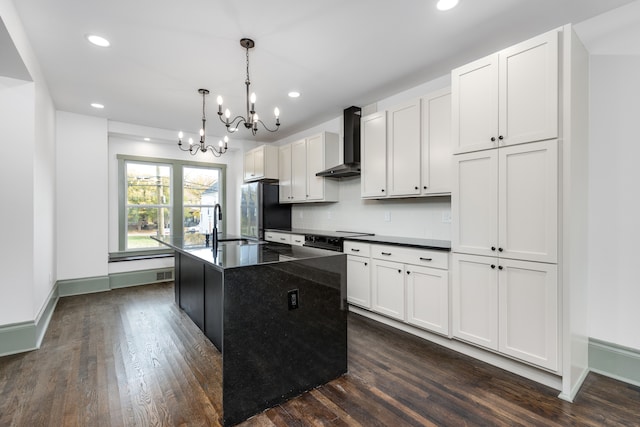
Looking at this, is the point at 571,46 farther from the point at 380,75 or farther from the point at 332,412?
the point at 332,412

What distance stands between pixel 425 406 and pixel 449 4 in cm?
272

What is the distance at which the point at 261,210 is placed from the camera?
5.42 m

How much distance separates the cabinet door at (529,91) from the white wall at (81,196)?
5423mm

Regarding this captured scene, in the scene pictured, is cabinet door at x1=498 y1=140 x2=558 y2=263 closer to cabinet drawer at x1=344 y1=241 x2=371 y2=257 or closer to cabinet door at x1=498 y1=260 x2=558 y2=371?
cabinet door at x1=498 y1=260 x2=558 y2=371

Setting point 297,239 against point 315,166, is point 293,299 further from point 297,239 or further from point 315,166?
point 315,166

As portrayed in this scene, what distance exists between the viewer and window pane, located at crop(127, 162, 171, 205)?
541cm

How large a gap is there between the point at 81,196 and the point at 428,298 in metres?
5.09

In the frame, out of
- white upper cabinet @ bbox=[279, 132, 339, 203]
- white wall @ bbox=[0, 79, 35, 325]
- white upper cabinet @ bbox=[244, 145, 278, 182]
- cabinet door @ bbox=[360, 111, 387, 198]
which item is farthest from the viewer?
white upper cabinet @ bbox=[244, 145, 278, 182]

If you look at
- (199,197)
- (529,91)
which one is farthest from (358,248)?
(199,197)

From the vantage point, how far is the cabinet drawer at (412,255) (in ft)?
8.89

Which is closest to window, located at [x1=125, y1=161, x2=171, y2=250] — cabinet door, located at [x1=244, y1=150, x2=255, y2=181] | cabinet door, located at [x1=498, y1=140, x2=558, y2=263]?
cabinet door, located at [x1=244, y1=150, x2=255, y2=181]

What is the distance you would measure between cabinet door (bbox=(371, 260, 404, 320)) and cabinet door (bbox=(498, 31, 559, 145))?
1541 millimetres

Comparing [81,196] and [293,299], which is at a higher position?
[81,196]

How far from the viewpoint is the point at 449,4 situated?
6.98 ft
